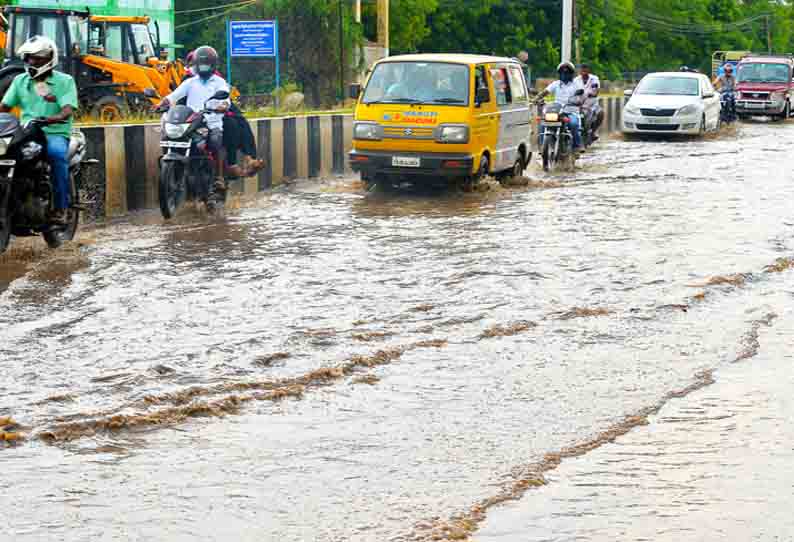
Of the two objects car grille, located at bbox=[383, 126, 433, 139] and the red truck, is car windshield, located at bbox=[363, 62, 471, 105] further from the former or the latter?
the red truck

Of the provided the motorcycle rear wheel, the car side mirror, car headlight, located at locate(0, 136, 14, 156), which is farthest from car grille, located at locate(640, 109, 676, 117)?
car headlight, located at locate(0, 136, 14, 156)

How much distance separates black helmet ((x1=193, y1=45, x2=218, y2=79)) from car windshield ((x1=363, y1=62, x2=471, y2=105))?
120 inches

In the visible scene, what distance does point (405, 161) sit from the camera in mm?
16828

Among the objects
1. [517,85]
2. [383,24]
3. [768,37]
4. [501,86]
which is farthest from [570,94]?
[768,37]

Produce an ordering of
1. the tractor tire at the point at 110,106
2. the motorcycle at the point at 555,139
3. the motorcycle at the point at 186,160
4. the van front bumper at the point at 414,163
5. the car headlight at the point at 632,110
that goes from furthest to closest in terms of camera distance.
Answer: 1. the car headlight at the point at 632,110
2. the tractor tire at the point at 110,106
3. the motorcycle at the point at 555,139
4. the van front bumper at the point at 414,163
5. the motorcycle at the point at 186,160

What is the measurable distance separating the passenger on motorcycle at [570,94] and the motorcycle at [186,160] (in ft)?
28.5

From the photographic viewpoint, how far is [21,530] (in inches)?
183

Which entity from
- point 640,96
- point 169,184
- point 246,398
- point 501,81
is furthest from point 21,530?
point 640,96

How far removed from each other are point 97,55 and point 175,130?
1492 cm

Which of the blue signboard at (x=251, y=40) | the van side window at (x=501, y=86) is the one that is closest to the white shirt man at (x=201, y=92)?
the van side window at (x=501, y=86)

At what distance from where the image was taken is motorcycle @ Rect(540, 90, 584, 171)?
21.4 meters

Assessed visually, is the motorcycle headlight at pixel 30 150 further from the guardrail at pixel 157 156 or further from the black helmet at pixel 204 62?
the black helmet at pixel 204 62

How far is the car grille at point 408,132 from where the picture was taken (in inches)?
661

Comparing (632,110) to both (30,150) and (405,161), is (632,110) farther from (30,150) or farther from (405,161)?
(30,150)
